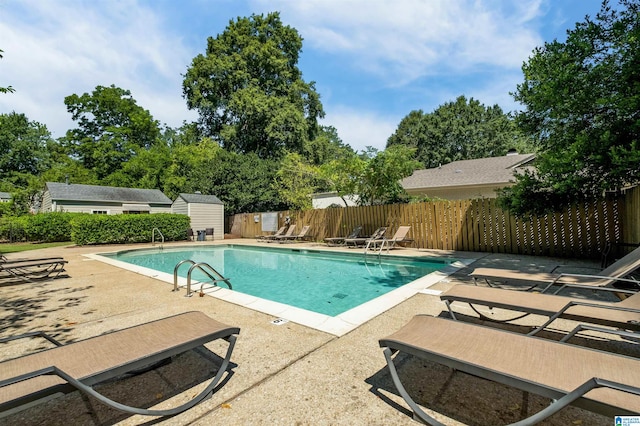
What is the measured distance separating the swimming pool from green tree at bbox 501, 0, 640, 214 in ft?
10.4

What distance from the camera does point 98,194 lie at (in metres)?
20.4

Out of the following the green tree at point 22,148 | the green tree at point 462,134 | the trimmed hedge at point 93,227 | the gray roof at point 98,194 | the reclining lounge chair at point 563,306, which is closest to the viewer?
the reclining lounge chair at point 563,306

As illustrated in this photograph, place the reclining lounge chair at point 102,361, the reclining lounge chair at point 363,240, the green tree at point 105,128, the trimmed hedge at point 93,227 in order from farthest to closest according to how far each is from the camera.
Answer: the green tree at point 105,128 < the trimmed hedge at point 93,227 < the reclining lounge chair at point 363,240 < the reclining lounge chair at point 102,361

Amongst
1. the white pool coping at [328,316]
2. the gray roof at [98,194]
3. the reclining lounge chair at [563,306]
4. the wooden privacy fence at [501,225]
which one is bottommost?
the white pool coping at [328,316]

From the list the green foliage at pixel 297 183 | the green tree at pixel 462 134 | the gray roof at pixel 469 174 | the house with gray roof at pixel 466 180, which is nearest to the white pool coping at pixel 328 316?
the house with gray roof at pixel 466 180

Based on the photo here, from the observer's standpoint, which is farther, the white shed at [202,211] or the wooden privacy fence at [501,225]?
the white shed at [202,211]

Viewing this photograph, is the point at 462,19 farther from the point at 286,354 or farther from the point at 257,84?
the point at 257,84

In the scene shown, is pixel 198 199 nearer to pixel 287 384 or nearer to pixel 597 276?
pixel 287 384

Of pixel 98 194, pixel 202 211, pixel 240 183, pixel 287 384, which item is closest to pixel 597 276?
pixel 287 384

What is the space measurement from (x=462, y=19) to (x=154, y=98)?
2964cm

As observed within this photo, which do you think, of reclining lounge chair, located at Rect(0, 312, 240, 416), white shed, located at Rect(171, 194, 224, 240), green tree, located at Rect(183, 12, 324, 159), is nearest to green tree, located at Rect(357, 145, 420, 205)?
white shed, located at Rect(171, 194, 224, 240)

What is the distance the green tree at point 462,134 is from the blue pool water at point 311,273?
85.7ft

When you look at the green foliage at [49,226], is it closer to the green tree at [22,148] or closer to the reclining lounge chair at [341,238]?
the reclining lounge chair at [341,238]

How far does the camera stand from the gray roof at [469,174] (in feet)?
52.9
